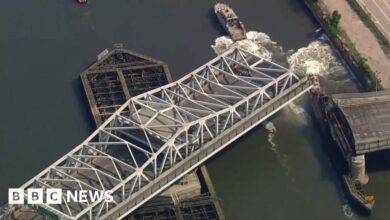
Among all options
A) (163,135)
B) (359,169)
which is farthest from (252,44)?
(163,135)

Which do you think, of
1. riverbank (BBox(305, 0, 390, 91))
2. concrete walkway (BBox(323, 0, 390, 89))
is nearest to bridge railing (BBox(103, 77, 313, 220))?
riverbank (BBox(305, 0, 390, 91))

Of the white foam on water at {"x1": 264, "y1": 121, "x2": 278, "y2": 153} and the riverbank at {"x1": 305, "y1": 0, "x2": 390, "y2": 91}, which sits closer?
the white foam on water at {"x1": 264, "y1": 121, "x2": 278, "y2": 153}

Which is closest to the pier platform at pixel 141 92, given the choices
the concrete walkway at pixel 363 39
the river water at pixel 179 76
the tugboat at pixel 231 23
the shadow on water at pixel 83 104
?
the shadow on water at pixel 83 104

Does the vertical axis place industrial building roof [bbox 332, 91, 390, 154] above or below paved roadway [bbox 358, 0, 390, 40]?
below

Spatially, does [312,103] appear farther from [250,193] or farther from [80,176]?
[80,176]

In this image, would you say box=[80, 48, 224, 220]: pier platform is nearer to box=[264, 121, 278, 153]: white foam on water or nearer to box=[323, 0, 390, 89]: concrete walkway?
box=[264, 121, 278, 153]: white foam on water

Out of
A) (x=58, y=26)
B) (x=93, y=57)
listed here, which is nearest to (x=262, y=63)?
(x=93, y=57)
